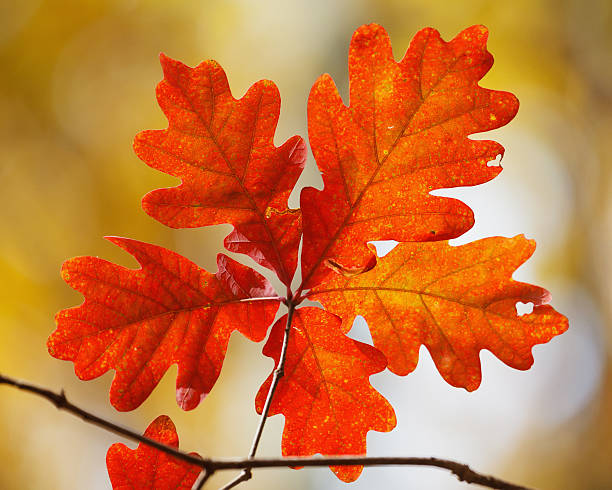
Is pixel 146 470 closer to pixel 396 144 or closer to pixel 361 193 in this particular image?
pixel 361 193

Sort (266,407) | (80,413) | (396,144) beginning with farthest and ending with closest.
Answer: (396,144) → (266,407) → (80,413)

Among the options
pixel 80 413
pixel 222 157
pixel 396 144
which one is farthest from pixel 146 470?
pixel 396 144

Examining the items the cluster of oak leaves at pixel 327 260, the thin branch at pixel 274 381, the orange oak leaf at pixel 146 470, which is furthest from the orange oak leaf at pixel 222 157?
the orange oak leaf at pixel 146 470

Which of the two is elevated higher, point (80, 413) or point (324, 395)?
point (324, 395)

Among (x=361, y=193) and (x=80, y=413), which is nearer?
(x=80, y=413)

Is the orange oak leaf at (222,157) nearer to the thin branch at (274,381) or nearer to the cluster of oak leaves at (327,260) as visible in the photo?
the cluster of oak leaves at (327,260)

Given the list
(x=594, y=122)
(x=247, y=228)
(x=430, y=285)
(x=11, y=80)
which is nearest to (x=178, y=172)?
(x=247, y=228)

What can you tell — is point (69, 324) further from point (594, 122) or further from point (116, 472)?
point (594, 122)
